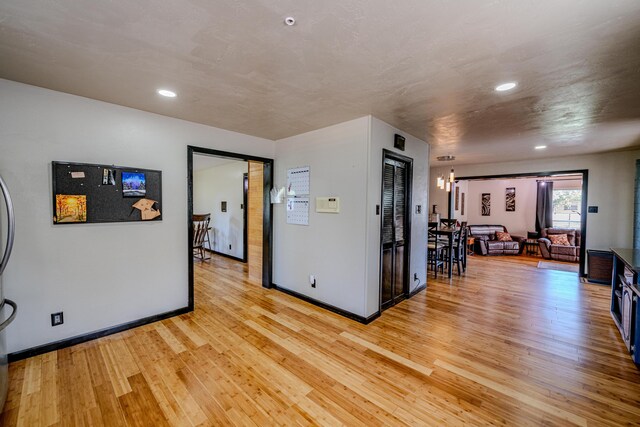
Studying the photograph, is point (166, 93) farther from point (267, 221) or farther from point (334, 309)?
point (334, 309)

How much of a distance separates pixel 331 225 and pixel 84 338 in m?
2.86

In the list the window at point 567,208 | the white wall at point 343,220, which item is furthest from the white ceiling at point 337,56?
the window at point 567,208

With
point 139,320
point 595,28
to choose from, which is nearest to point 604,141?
point 595,28

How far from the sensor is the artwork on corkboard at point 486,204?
364 inches

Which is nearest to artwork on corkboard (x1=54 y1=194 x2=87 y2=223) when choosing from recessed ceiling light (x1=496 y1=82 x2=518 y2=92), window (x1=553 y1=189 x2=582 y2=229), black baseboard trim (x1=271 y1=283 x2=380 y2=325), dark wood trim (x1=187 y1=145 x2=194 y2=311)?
dark wood trim (x1=187 y1=145 x2=194 y2=311)

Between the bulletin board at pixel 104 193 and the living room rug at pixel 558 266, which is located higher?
the bulletin board at pixel 104 193

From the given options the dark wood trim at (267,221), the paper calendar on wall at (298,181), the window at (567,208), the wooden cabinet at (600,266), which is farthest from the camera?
the window at (567,208)

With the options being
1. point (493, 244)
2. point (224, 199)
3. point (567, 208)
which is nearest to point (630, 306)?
point (493, 244)

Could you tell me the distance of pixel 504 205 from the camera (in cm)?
902

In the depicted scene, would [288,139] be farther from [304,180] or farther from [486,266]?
[486,266]

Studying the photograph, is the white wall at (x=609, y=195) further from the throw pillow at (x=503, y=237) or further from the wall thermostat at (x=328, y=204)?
the wall thermostat at (x=328, y=204)

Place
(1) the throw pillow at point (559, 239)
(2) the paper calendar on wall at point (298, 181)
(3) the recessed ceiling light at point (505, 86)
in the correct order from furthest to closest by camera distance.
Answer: (1) the throw pillow at point (559, 239), (2) the paper calendar on wall at point (298, 181), (3) the recessed ceiling light at point (505, 86)

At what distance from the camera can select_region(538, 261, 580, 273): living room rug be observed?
19.6ft

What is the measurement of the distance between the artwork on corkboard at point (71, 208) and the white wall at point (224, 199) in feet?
11.1
